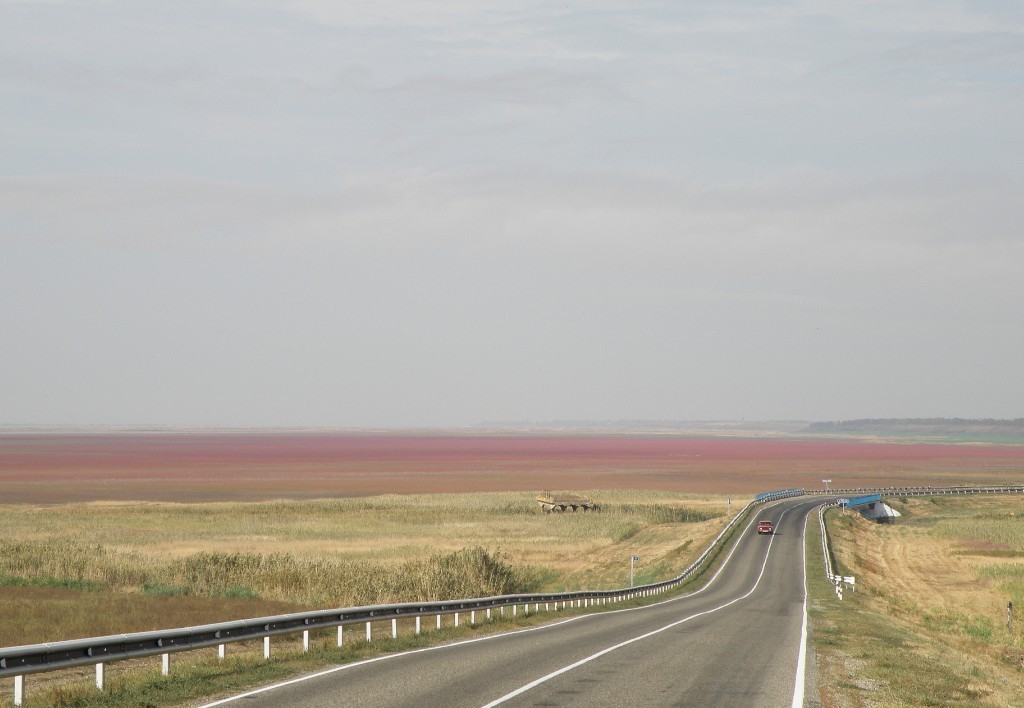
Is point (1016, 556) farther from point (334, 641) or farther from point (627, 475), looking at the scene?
point (627, 475)

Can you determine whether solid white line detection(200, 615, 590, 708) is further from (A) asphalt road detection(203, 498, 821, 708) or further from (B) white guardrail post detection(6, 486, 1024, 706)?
(B) white guardrail post detection(6, 486, 1024, 706)

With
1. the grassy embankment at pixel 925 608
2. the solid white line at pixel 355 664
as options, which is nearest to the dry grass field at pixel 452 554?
the grassy embankment at pixel 925 608

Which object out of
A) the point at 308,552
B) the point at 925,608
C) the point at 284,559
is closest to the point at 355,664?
the point at 284,559

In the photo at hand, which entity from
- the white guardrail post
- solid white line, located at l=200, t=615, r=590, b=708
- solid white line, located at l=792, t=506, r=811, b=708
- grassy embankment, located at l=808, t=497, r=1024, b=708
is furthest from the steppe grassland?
solid white line, located at l=792, t=506, r=811, b=708

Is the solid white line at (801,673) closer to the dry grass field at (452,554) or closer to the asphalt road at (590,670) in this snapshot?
the asphalt road at (590,670)

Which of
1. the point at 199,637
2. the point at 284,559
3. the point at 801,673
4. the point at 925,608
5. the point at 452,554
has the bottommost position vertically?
the point at 925,608

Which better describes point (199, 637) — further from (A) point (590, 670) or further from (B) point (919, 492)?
(B) point (919, 492)

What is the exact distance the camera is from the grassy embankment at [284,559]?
26891mm

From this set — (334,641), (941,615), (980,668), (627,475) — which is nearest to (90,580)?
(334,641)

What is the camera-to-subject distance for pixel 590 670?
19.2m

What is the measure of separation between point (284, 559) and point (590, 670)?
32326 millimetres

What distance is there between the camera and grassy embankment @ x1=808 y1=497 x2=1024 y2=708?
19672 mm

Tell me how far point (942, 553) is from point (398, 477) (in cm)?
11030

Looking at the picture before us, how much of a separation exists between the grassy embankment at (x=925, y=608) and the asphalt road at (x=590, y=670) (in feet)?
4.71
